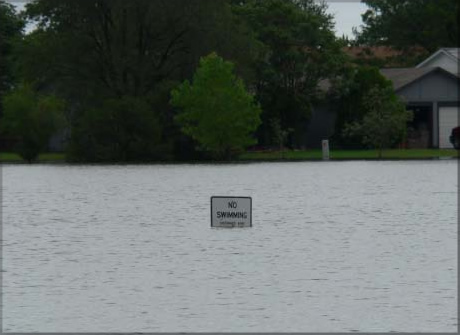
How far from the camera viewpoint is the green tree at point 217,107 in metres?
66.2

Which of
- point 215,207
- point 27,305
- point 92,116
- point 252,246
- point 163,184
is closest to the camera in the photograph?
point 27,305

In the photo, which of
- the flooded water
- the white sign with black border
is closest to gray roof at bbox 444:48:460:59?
the flooded water

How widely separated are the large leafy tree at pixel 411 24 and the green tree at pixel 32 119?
147 feet

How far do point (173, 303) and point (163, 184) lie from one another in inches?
1083

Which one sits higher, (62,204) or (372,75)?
(372,75)

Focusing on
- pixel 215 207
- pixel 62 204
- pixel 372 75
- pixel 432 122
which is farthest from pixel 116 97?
pixel 215 207

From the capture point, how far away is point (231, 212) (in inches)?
882

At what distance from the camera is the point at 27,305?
1270 cm

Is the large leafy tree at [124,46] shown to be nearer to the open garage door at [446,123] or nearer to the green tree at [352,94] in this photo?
the green tree at [352,94]

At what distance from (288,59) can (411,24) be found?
1951 inches

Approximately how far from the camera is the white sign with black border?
22.2m

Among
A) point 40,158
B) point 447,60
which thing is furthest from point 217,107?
point 447,60

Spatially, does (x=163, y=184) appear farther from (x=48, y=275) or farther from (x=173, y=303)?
(x=173, y=303)

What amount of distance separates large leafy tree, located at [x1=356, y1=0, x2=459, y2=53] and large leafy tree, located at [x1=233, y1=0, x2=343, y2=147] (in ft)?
102
